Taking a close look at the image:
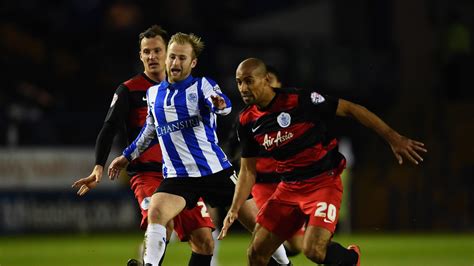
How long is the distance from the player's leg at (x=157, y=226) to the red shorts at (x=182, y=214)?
0.45m

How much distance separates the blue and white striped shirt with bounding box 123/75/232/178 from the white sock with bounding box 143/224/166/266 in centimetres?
54

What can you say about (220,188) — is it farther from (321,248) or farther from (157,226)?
(321,248)

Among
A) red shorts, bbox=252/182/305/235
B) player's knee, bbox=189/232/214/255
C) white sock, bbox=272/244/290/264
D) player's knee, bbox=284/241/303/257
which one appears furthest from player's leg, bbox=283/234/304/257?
player's knee, bbox=189/232/214/255

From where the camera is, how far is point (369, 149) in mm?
21281

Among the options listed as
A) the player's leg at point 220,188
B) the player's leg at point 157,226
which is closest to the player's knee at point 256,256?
the player's leg at point 220,188

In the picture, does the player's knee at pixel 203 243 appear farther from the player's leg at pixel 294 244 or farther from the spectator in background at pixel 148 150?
the player's leg at pixel 294 244

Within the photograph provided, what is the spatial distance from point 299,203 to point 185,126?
1.05m

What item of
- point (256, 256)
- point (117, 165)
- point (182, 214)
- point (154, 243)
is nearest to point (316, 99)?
point (256, 256)

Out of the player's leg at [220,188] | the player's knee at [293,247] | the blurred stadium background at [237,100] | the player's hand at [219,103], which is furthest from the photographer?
the blurred stadium background at [237,100]

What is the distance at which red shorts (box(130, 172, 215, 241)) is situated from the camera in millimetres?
8977

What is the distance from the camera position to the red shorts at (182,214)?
8977 mm

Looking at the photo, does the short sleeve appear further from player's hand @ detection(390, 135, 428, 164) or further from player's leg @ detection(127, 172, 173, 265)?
player's hand @ detection(390, 135, 428, 164)

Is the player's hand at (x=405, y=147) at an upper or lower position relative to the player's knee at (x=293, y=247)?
upper

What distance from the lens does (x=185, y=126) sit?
28.6ft
